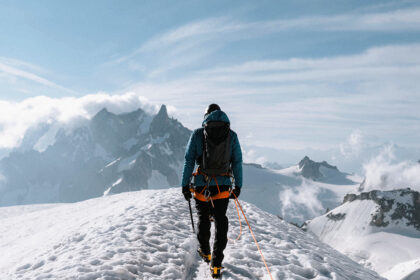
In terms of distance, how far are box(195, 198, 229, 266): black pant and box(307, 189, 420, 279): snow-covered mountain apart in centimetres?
16569

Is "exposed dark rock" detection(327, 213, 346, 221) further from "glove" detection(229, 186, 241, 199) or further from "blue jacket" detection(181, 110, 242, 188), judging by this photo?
"blue jacket" detection(181, 110, 242, 188)

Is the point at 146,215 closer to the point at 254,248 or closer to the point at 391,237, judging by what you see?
the point at 254,248

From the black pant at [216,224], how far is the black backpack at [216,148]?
83cm

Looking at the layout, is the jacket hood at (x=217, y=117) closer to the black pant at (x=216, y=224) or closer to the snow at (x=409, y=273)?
the black pant at (x=216, y=224)

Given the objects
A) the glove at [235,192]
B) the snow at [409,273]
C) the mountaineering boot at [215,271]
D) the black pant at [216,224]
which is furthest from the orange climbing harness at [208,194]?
the snow at [409,273]

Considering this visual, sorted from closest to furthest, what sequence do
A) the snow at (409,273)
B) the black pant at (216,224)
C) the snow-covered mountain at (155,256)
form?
the black pant at (216,224), the snow-covered mountain at (155,256), the snow at (409,273)

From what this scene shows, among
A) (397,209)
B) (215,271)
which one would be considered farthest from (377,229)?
(215,271)

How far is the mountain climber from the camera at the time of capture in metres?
7.48

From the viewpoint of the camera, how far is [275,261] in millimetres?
9375

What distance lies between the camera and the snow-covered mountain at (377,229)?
15462 cm

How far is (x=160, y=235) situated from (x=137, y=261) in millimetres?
2529

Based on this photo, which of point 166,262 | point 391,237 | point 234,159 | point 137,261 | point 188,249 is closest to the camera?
point 234,159

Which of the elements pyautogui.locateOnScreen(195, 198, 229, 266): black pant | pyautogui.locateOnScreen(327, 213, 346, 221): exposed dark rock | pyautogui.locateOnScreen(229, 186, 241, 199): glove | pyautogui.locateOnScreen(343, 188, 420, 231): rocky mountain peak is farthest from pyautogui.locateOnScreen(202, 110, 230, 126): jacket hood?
pyautogui.locateOnScreen(327, 213, 346, 221): exposed dark rock

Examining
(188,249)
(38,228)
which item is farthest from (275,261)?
(38,228)
